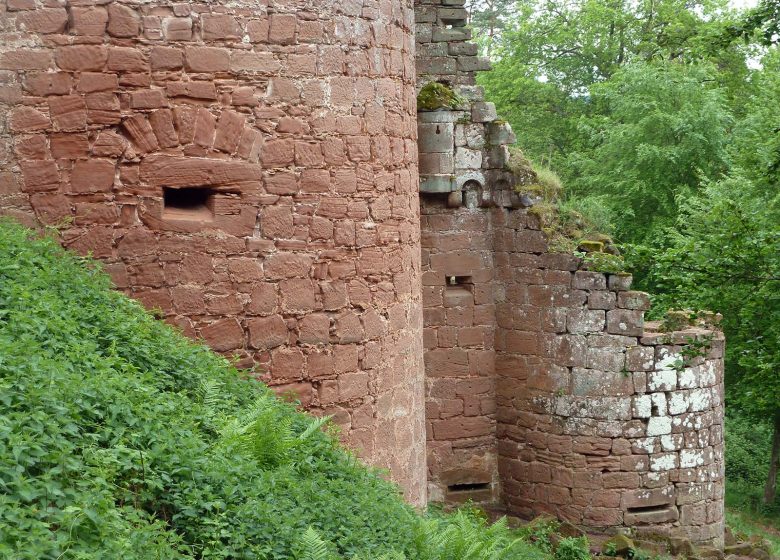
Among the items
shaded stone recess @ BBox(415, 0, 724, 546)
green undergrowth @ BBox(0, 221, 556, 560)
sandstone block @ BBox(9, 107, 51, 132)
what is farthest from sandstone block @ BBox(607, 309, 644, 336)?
sandstone block @ BBox(9, 107, 51, 132)

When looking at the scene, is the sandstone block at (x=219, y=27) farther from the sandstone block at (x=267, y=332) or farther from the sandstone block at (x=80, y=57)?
the sandstone block at (x=267, y=332)

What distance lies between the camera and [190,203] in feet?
24.8

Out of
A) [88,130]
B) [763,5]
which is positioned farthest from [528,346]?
[88,130]

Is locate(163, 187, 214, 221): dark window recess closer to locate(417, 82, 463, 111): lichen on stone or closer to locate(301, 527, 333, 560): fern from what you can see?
locate(301, 527, 333, 560): fern

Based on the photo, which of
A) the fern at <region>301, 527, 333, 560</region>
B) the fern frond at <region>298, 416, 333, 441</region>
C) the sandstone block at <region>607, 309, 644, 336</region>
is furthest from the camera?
the sandstone block at <region>607, 309, 644, 336</region>

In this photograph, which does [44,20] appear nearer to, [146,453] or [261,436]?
[261,436]

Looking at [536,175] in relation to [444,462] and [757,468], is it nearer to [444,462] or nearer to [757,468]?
[444,462]

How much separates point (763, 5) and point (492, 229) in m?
3.79

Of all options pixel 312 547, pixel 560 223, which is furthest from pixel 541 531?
pixel 312 547

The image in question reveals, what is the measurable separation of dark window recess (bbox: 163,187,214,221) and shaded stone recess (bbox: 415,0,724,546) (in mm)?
4974

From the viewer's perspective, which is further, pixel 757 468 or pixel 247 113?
Answer: pixel 757 468

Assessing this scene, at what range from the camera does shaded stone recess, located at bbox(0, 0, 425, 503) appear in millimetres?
7195

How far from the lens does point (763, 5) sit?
10719 mm

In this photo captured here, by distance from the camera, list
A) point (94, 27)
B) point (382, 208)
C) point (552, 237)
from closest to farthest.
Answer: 1. point (94, 27)
2. point (382, 208)
3. point (552, 237)
